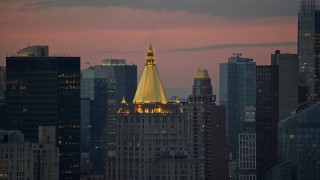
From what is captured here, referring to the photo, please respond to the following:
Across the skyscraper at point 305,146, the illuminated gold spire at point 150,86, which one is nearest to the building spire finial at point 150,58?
the illuminated gold spire at point 150,86

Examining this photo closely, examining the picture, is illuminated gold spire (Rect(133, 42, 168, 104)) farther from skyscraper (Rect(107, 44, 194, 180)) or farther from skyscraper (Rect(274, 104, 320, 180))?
skyscraper (Rect(274, 104, 320, 180))

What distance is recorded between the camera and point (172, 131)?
18475 cm

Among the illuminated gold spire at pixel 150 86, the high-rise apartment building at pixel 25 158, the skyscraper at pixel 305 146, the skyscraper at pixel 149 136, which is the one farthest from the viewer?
the illuminated gold spire at pixel 150 86

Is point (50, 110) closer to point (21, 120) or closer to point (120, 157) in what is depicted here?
point (21, 120)

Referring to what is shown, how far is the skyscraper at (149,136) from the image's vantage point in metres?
183

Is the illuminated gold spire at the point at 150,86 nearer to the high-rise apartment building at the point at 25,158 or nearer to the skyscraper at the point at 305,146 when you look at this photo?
the high-rise apartment building at the point at 25,158

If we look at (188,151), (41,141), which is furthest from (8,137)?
(188,151)

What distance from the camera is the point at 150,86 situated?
185250 millimetres

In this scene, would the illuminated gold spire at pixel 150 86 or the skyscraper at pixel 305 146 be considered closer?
the skyscraper at pixel 305 146

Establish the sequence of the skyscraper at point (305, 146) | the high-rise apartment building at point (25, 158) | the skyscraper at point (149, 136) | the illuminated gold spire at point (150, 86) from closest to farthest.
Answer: the skyscraper at point (305, 146) → the high-rise apartment building at point (25, 158) → the skyscraper at point (149, 136) → the illuminated gold spire at point (150, 86)

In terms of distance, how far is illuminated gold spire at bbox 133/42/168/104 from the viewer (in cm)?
18412

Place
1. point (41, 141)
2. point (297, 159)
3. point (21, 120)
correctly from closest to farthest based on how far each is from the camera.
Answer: point (297, 159)
point (41, 141)
point (21, 120)

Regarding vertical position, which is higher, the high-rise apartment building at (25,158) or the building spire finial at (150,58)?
the building spire finial at (150,58)

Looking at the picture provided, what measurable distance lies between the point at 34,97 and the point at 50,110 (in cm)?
203
